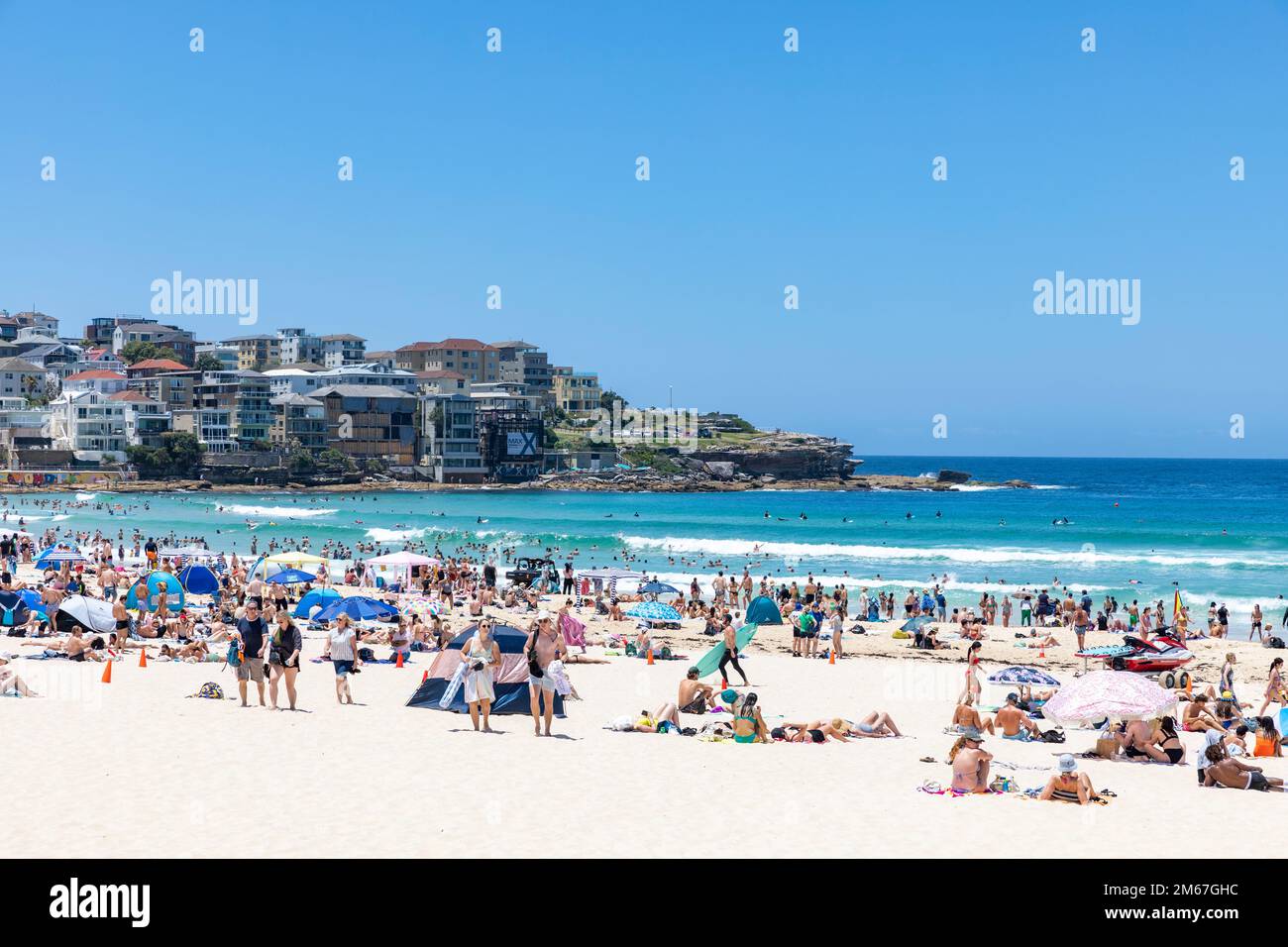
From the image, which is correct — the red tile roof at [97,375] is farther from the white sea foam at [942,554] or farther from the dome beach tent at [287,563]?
the dome beach tent at [287,563]

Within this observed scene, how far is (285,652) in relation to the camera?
13.6 m

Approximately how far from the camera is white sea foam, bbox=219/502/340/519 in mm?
75125

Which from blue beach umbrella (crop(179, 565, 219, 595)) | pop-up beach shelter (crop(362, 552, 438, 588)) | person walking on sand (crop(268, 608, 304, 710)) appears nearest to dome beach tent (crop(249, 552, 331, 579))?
pop-up beach shelter (crop(362, 552, 438, 588))

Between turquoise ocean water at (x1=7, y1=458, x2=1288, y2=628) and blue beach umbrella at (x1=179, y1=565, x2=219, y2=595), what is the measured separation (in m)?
16.8

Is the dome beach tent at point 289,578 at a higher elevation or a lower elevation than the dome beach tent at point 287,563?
lower

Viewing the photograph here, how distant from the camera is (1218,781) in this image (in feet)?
37.0

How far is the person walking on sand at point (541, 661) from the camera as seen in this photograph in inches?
500

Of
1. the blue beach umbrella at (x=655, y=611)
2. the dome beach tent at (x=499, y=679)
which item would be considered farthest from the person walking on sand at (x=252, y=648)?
the blue beach umbrella at (x=655, y=611)

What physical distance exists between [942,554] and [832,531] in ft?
50.6

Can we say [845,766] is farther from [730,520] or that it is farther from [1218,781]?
[730,520]

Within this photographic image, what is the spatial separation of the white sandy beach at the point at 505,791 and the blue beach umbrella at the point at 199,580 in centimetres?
1230

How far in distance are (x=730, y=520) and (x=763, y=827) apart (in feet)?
222

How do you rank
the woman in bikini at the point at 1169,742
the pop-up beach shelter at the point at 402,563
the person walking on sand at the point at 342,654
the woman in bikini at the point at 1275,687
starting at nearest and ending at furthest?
the woman in bikini at the point at 1169,742 → the person walking on sand at the point at 342,654 → the woman in bikini at the point at 1275,687 → the pop-up beach shelter at the point at 402,563

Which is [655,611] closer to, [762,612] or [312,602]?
[762,612]
